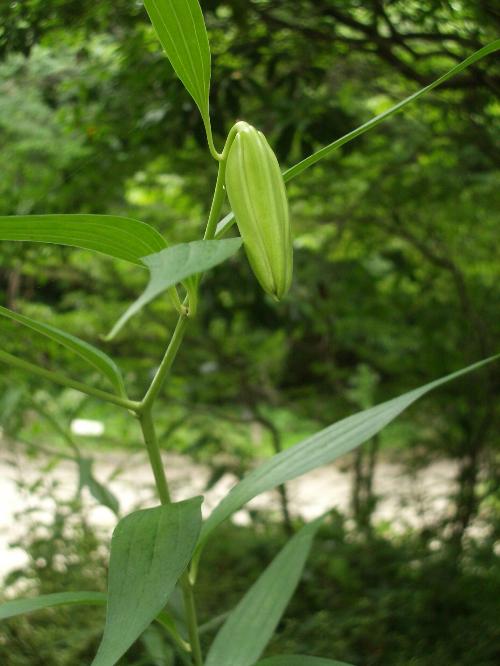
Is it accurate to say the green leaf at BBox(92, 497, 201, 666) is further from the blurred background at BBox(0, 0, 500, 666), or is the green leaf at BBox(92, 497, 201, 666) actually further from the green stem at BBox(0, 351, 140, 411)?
the blurred background at BBox(0, 0, 500, 666)

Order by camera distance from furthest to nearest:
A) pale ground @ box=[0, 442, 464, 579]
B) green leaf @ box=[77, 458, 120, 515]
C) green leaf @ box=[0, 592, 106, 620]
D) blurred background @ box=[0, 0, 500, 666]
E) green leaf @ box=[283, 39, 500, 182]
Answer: pale ground @ box=[0, 442, 464, 579] < blurred background @ box=[0, 0, 500, 666] < green leaf @ box=[77, 458, 120, 515] < green leaf @ box=[0, 592, 106, 620] < green leaf @ box=[283, 39, 500, 182]

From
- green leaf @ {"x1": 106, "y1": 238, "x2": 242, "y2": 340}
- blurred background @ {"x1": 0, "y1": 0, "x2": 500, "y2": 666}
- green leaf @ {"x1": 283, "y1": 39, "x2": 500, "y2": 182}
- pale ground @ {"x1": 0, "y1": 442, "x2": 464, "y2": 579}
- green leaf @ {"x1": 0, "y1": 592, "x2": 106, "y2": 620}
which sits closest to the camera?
green leaf @ {"x1": 106, "y1": 238, "x2": 242, "y2": 340}

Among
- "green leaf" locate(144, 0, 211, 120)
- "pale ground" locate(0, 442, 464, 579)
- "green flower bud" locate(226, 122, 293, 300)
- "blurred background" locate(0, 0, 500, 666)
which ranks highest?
"green leaf" locate(144, 0, 211, 120)

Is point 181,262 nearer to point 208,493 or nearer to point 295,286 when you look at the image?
point 295,286

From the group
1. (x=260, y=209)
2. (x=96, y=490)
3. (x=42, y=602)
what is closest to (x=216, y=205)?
(x=260, y=209)

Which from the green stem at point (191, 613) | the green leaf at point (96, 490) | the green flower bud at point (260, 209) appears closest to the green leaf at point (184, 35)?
the green flower bud at point (260, 209)

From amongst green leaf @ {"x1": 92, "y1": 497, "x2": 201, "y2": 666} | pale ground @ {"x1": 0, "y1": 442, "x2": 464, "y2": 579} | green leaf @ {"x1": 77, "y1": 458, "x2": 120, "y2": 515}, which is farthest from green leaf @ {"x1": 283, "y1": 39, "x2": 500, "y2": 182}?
pale ground @ {"x1": 0, "y1": 442, "x2": 464, "y2": 579}
